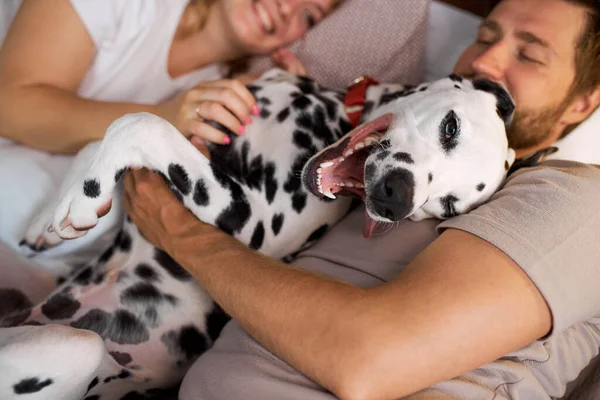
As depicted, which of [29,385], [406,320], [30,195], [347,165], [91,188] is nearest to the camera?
[406,320]

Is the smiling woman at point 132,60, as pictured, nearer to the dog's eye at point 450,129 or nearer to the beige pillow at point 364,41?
the beige pillow at point 364,41

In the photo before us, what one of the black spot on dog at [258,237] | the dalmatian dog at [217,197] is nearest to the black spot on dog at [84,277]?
the dalmatian dog at [217,197]

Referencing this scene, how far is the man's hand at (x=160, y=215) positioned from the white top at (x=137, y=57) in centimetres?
66

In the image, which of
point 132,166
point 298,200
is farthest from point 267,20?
point 132,166

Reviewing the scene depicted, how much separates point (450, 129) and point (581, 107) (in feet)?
3.01

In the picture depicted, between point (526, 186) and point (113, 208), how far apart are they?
1.52 m

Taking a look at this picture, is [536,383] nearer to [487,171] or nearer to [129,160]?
[487,171]

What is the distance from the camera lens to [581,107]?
8.01 feet

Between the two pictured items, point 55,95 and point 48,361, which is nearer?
point 48,361

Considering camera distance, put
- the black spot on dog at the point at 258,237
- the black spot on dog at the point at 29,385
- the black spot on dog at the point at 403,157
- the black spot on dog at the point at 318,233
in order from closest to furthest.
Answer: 1. the black spot on dog at the point at 29,385
2. the black spot on dog at the point at 403,157
3. the black spot on dog at the point at 258,237
4. the black spot on dog at the point at 318,233

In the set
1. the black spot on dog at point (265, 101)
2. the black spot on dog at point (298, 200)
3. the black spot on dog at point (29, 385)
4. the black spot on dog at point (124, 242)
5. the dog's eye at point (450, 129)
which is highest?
the dog's eye at point (450, 129)

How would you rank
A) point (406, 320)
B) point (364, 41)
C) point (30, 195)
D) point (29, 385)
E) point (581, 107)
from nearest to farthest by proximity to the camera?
point (406, 320), point (29, 385), point (30, 195), point (581, 107), point (364, 41)

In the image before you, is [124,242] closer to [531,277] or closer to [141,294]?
[141,294]

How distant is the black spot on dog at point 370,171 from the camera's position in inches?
72.8
